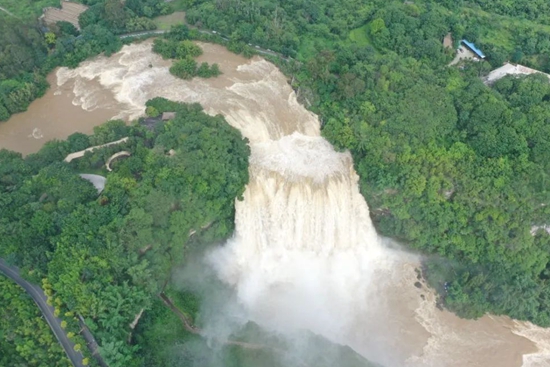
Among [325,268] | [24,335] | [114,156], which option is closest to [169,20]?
[114,156]

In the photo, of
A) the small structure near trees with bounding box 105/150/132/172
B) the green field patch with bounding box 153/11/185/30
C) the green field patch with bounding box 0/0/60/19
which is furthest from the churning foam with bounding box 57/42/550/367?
the green field patch with bounding box 0/0/60/19

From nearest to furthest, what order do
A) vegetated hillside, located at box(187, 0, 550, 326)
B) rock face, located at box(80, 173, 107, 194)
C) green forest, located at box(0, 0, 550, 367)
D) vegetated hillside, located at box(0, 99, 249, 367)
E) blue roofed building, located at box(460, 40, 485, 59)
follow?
vegetated hillside, located at box(0, 99, 249, 367), green forest, located at box(0, 0, 550, 367), rock face, located at box(80, 173, 107, 194), vegetated hillside, located at box(187, 0, 550, 326), blue roofed building, located at box(460, 40, 485, 59)

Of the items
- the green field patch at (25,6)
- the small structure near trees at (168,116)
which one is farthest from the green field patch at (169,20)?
the small structure near trees at (168,116)

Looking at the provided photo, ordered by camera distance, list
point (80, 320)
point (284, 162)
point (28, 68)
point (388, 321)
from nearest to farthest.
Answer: point (80, 320) < point (388, 321) < point (284, 162) < point (28, 68)

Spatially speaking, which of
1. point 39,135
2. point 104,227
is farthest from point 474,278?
point 39,135

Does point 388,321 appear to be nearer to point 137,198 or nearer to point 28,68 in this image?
point 137,198

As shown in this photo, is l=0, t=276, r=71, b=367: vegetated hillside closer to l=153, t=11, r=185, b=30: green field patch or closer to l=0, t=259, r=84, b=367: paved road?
l=0, t=259, r=84, b=367: paved road
